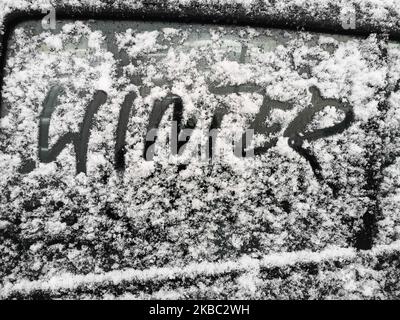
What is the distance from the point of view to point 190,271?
121 centimetres

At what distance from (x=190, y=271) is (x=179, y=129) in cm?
48

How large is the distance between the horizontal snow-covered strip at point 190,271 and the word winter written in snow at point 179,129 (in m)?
0.29

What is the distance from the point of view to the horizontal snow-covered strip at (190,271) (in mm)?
1172

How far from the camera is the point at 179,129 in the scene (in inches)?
47.1

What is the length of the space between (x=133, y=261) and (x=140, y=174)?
0.29m

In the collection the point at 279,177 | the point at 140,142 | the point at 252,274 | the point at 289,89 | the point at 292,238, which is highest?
the point at 289,89

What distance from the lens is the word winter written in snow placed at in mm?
1175

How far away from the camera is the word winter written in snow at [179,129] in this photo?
3.85 ft

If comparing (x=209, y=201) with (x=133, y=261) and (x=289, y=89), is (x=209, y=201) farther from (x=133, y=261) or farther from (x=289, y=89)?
(x=289, y=89)

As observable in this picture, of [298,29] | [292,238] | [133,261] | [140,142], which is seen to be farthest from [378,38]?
[133,261]

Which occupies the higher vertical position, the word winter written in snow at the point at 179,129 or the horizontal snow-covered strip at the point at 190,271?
the word winter written in snow at the point at 179,129

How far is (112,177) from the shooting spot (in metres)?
1.18

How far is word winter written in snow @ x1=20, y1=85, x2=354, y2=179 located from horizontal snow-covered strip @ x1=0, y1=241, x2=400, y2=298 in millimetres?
286

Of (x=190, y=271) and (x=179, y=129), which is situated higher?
(x=179, y=129)
